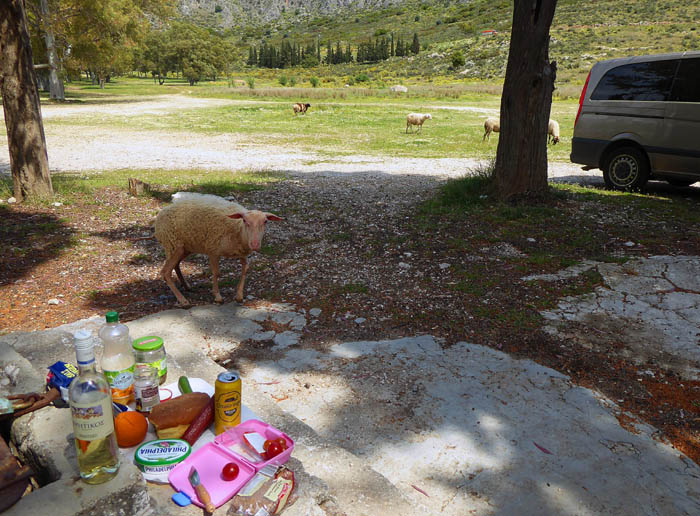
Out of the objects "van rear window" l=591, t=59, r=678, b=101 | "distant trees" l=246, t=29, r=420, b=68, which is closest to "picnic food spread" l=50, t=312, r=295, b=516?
"van rear window" l=591, t=59, r=678, b=101

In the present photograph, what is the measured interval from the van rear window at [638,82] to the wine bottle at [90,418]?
10.1m

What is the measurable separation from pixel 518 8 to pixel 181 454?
8.14 meters

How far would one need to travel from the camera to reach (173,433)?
240cm

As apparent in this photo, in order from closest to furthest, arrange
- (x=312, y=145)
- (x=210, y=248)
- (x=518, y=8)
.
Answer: (x=210, y=248)
(x=518, y=8)
(x=312, y=145)

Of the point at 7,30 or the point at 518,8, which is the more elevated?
the point at 518,8

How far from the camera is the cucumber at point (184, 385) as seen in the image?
272 cm

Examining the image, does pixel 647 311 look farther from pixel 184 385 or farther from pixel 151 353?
pixel 151 353

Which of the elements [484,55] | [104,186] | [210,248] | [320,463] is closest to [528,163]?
[210,248]

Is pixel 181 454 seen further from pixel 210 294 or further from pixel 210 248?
pixel 210 294

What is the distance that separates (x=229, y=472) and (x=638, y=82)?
1007 centimetres

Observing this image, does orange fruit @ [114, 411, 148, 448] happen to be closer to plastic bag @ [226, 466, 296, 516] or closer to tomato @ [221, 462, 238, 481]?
tomato @ [221, 462, 238, 481]

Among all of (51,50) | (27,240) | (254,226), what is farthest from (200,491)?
(51,50)

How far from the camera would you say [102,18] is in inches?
1112

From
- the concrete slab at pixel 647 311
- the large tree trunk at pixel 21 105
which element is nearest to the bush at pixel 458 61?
the large tree trunk at pixel 21 105
